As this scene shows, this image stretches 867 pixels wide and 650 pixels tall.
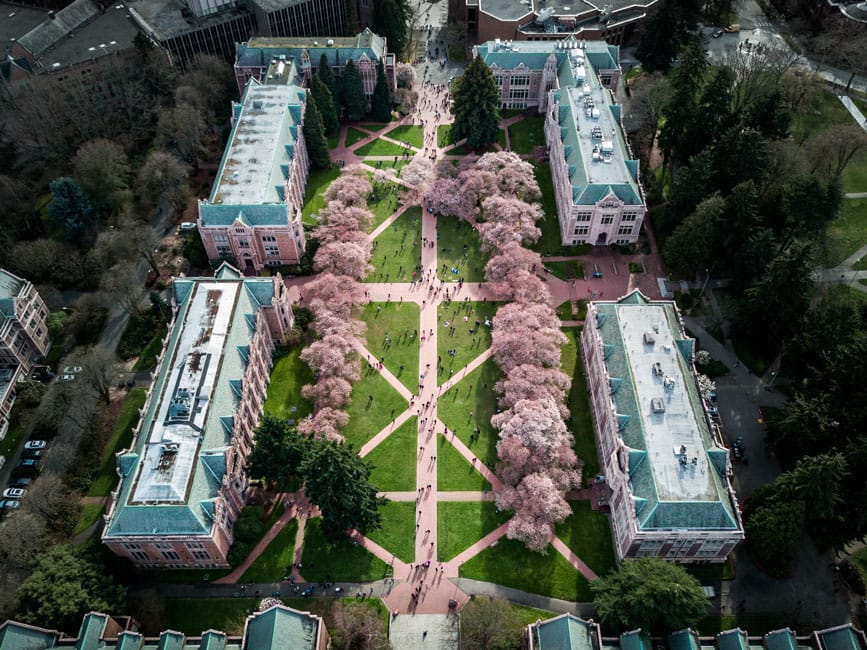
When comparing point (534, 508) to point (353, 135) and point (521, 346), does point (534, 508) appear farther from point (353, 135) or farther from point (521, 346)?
point (353, 135)

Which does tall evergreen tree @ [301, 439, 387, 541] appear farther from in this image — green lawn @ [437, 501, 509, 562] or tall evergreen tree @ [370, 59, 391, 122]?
tall evergreen tree @ [370, 59, 391, 122]

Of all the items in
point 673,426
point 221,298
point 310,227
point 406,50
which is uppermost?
point 406,50

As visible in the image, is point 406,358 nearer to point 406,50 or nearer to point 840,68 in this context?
point 406,50

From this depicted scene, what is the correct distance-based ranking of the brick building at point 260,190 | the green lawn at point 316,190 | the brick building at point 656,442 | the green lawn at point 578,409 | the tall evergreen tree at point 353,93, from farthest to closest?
the tall evergreen tree at point 353,93
the green lawn at point 316,190
the brick building at point 260,190
the green lawn at point 578,409
the brick building at point 656,442

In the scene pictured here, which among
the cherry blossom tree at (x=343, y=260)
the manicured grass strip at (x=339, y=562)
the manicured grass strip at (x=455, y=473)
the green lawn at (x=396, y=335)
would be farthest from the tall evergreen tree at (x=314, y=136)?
the manicured grass strip at (x=339, y=562)

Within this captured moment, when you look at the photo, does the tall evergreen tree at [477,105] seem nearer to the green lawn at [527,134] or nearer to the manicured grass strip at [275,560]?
the green lawn at [527,134]

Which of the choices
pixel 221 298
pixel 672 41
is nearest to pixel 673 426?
pixel 221 298
